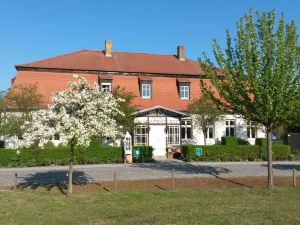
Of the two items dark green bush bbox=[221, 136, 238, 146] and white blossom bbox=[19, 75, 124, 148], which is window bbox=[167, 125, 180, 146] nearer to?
dark green bush bbox=[221, 136, 238, 146]

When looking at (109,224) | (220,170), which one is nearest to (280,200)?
(109,224)

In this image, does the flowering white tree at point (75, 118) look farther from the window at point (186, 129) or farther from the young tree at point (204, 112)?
the window at point (186, 129)

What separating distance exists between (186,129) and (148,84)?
4.96 metres

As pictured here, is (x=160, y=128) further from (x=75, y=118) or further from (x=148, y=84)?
(x=75, y=118)

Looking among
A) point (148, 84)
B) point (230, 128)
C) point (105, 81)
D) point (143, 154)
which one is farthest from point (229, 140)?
point (105, 81)

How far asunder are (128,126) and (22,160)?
7261mm

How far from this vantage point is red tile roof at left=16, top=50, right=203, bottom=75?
35531 millimetres

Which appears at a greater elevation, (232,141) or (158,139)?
(158,139)

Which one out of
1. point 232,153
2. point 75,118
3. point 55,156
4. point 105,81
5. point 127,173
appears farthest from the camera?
point 105,81

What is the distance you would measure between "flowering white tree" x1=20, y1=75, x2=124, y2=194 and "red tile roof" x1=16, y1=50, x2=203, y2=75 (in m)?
19.6

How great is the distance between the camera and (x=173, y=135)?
3384cm

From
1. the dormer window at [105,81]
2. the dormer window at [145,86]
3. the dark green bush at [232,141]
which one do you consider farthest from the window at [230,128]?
the dormer window at [105,81]

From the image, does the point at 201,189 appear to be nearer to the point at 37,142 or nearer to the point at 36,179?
the point at 37,142

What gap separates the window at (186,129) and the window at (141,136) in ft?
13.0
